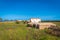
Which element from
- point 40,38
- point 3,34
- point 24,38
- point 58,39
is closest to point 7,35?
point 3,34

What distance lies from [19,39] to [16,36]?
1.90 ft

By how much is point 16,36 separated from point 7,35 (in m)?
0.87

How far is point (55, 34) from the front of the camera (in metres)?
15.9

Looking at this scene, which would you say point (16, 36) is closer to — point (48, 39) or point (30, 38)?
point (30, 38)

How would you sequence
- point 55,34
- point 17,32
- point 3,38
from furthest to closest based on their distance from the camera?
point 55,34
point 17,32
point 3,38

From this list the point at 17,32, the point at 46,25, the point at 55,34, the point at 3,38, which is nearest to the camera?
the point at 3,38

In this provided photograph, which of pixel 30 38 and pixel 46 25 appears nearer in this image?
pixel 30 38

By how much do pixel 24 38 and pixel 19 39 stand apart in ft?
1.91

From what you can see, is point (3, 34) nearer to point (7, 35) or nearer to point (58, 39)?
point (7, 35)

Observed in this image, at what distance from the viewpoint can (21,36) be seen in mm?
13875

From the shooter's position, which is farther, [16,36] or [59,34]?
[59,34]

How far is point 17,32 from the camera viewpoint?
14.7 metres

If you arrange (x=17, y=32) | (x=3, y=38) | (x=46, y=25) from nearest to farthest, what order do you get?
(x=3, y=38)
(x=17, y=32)
(x=46, y=25)

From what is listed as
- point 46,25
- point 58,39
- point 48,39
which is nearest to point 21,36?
point 48,39
